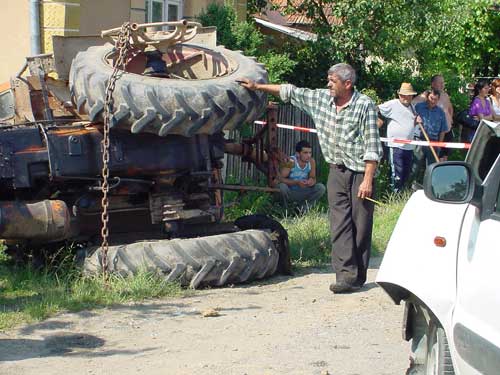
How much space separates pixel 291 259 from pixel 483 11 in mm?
16576

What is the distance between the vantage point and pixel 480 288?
4.00 meters

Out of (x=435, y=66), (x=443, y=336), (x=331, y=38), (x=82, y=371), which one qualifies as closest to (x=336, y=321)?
(x=82, y=371)

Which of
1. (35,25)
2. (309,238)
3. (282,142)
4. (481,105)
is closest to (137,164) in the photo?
(309,238)

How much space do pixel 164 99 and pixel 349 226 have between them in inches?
71.1

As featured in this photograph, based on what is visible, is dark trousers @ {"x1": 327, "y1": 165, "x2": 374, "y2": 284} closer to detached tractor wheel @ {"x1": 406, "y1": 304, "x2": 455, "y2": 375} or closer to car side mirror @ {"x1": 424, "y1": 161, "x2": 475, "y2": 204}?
detached tractor wheel @ {"x1": 406, "y1": 304, "x2": 455, "y2": 375}

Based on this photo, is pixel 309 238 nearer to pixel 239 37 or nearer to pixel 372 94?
pixel 239 37

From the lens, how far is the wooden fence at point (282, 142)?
13.0 meters

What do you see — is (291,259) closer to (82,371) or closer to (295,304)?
(295,304)

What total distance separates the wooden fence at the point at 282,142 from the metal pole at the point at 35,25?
275 cm

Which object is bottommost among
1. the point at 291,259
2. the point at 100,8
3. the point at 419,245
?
the point at 291,259

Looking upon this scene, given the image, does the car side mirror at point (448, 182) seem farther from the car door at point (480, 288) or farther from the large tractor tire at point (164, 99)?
the large tractor tire at point (164, 99)

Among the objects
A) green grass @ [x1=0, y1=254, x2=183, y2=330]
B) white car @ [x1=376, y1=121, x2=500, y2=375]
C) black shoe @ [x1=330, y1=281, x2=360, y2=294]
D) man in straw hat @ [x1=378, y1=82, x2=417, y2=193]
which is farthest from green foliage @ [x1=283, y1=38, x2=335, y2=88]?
white car @ [x1=376, y1=121, x2=500, y2=375]

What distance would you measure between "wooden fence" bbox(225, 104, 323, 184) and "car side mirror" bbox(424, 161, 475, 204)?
8416 mm

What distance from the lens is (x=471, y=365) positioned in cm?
404
